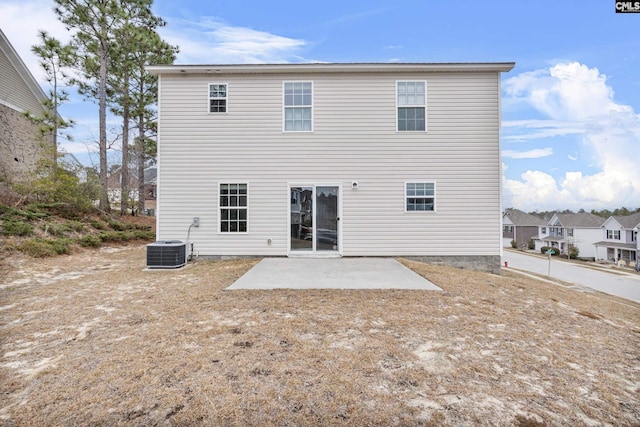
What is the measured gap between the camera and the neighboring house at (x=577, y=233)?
37500 mm

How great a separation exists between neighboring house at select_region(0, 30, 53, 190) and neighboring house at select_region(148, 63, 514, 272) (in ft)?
33.4

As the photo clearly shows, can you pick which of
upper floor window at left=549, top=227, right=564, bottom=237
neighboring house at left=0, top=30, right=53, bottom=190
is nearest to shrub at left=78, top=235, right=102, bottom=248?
neighboring house at left=0, top=30, right=53, bottom=190

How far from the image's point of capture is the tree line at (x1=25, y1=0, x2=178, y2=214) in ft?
44.1

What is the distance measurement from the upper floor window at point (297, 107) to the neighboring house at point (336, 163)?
3 centimetres

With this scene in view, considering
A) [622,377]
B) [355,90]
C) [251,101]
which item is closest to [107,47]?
[251,101]

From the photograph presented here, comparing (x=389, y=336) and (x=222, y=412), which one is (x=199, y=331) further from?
(x=389, y=336)

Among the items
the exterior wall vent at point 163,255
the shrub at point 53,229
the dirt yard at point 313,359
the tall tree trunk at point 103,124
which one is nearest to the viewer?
the dirt yard at point 313,359

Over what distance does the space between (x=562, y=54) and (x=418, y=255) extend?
11.6 m

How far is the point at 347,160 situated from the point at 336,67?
263 cm

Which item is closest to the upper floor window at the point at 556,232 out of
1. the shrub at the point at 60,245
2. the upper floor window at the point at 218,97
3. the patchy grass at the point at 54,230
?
Result: the upper floor window at the point at 218,97

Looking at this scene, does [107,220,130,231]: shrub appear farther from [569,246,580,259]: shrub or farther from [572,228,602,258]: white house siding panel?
[572,228,602,258]: white house siding panel

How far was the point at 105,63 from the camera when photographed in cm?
1416

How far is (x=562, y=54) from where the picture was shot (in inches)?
493

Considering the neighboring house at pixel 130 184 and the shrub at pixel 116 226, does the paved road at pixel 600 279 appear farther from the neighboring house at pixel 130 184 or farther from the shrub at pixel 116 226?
the neighboring house at pixel 130 184
